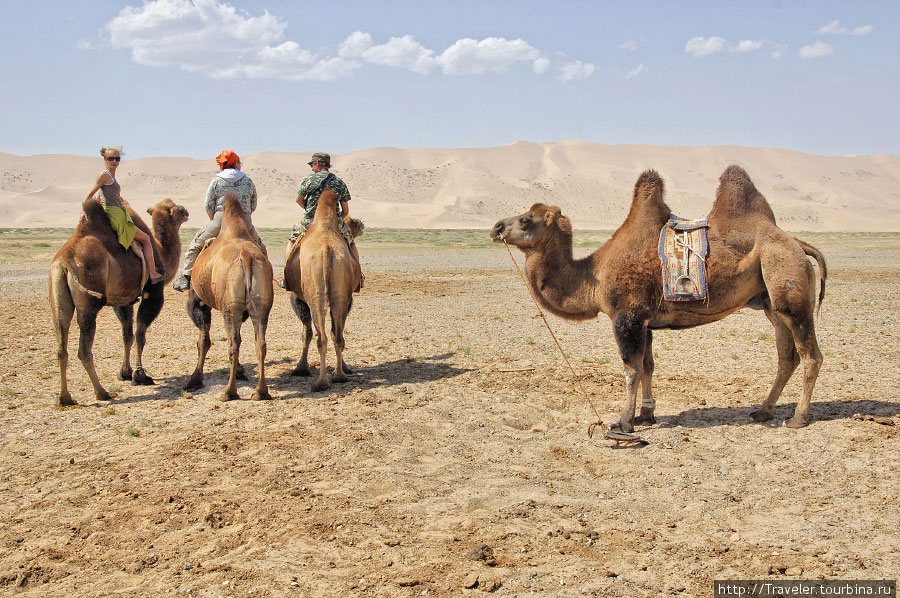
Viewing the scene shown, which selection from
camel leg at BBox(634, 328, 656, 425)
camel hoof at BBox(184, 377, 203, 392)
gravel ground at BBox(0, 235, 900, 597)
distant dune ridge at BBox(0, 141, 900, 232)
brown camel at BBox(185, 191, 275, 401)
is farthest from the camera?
distant dune ridge at BBox(0, 141, 900, 232)

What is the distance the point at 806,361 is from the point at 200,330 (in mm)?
7013

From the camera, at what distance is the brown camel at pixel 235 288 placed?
8.40 meters

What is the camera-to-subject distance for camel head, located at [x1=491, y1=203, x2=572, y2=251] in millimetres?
7613

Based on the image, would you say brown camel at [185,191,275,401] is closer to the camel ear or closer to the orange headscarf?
the orange headscarf

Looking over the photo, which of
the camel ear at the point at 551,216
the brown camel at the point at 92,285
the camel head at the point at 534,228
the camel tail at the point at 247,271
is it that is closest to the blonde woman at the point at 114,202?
the brown camel at the point at 92,285

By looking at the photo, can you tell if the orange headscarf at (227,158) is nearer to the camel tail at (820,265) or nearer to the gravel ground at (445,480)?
the gravel ground at (445,480)

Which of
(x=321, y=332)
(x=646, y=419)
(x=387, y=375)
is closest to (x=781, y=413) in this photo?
(x=646, y=419)

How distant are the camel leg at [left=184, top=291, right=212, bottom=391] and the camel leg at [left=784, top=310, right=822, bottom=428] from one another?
679cm

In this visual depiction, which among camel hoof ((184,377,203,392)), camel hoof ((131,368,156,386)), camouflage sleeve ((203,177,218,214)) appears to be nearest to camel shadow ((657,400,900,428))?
camel hoof ((184,377,203,392))

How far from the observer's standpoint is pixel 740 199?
24.5 feet

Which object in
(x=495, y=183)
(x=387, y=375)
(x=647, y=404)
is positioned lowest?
(x=387, y=375)

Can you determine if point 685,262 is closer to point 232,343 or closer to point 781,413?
point 781,413

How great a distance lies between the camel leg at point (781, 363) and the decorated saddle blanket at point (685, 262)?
1051mm

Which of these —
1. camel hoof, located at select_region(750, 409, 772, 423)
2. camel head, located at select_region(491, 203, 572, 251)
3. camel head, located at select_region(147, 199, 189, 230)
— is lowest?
camel hoof, located at select_region(750, 409, 772, 423)
